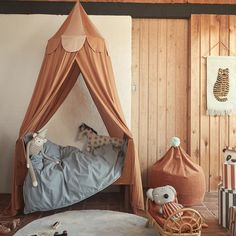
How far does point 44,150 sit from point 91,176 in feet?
2.33

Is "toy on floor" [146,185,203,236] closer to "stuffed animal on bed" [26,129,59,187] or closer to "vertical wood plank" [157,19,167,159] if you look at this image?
"stuffed animal on bed" [26,129,59,187]

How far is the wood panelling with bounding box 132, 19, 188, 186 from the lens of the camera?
13.9 ft

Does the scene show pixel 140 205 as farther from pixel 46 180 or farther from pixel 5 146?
pixel 5 146

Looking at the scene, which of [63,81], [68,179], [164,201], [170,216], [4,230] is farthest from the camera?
[63,81]

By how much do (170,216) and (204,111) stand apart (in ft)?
7.32

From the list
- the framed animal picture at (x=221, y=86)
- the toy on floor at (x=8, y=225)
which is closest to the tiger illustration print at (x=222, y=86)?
the framed animal picture at (x=221, y=86)

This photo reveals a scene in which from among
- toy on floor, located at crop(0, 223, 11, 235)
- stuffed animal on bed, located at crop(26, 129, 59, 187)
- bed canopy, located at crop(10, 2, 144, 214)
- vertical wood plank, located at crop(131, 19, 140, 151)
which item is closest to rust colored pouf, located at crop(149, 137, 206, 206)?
bed canopy, located at crop(10, 2, 144, 214)

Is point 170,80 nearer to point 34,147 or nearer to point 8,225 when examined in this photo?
point 34,147

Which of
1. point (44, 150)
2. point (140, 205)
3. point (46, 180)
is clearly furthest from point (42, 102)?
point (140, 205)

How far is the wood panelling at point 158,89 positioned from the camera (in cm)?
423

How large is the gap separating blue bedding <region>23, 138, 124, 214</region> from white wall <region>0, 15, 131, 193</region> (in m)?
0.83

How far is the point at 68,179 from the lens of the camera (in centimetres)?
308

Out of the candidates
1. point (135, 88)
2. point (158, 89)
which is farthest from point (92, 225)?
point (158, 89)

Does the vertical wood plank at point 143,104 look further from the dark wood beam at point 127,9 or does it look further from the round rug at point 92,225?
the round rug at point 92,225
